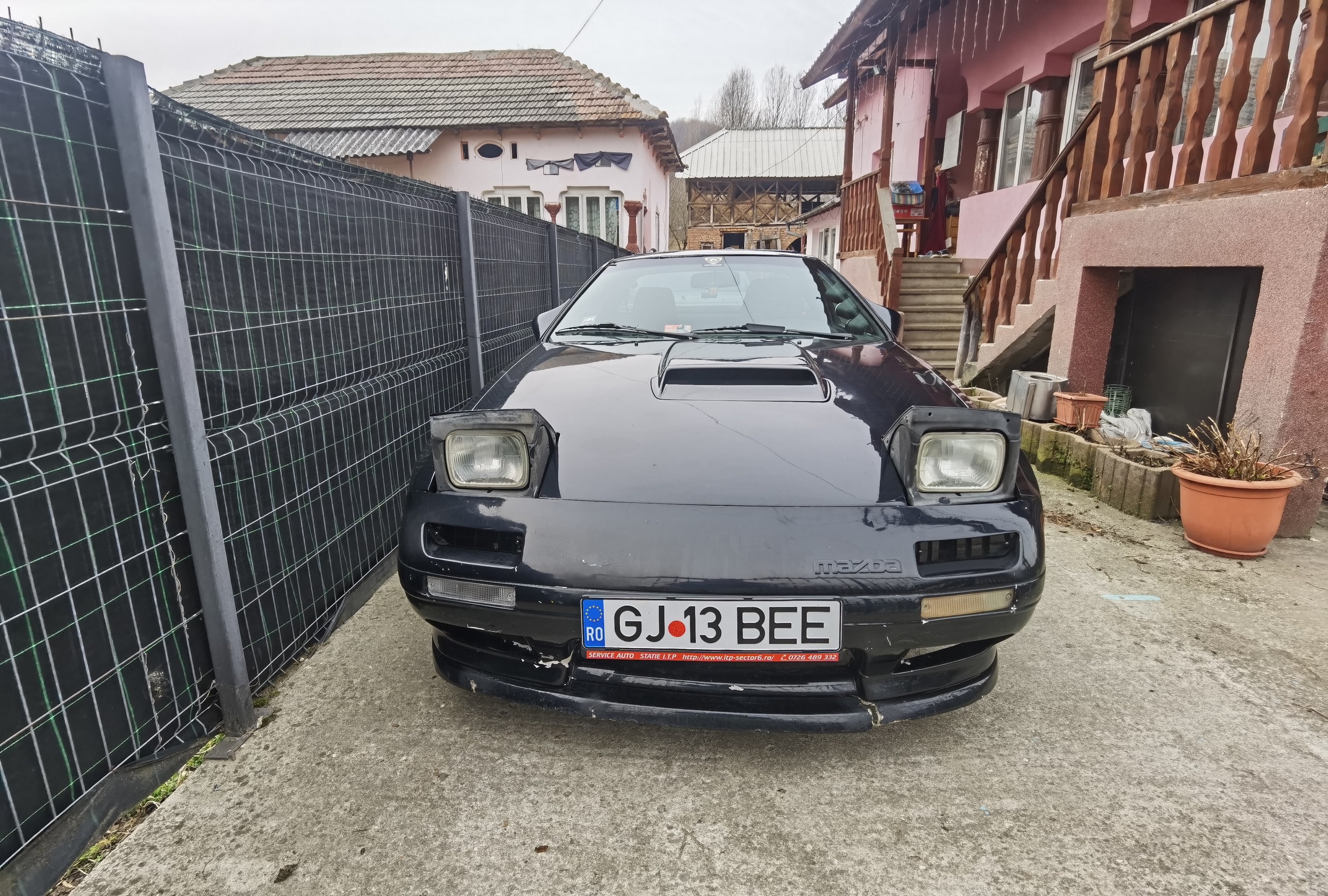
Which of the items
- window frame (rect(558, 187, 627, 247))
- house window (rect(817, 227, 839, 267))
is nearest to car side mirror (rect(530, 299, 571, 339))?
window frame (rect(558, 187, 627, 247))

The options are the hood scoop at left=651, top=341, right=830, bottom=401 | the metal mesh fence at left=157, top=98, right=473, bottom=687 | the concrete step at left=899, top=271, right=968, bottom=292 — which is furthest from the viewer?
the concrete step at left=899, top=271, right=968, bottom=292

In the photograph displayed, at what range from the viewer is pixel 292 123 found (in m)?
17.1

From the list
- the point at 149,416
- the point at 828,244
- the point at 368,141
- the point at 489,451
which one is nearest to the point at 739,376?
the point at 489,451

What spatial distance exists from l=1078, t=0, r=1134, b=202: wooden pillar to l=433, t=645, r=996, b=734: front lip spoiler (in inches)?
182

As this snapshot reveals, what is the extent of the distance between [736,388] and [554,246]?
435cm

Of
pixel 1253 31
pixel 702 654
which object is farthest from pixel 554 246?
pixel 702 654

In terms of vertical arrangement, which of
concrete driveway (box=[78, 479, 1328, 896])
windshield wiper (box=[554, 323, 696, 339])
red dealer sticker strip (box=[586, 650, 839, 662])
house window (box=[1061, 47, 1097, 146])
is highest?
house window (box=[1061, 47, 1097, 146])

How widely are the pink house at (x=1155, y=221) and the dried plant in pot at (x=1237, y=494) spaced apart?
0.27 m

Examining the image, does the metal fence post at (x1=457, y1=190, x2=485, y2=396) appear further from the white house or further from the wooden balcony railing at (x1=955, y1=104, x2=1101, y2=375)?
the white house

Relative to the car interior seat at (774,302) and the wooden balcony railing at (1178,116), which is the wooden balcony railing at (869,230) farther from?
the car interior seat at (774,302)

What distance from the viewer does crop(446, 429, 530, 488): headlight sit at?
187cm

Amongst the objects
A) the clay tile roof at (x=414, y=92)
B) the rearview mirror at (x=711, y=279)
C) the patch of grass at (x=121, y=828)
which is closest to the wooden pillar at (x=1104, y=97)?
the rearview mirror at (x=711, y=279)

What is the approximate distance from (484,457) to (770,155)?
98.3ft

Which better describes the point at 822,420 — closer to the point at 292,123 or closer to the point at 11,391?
the point at 11,391
